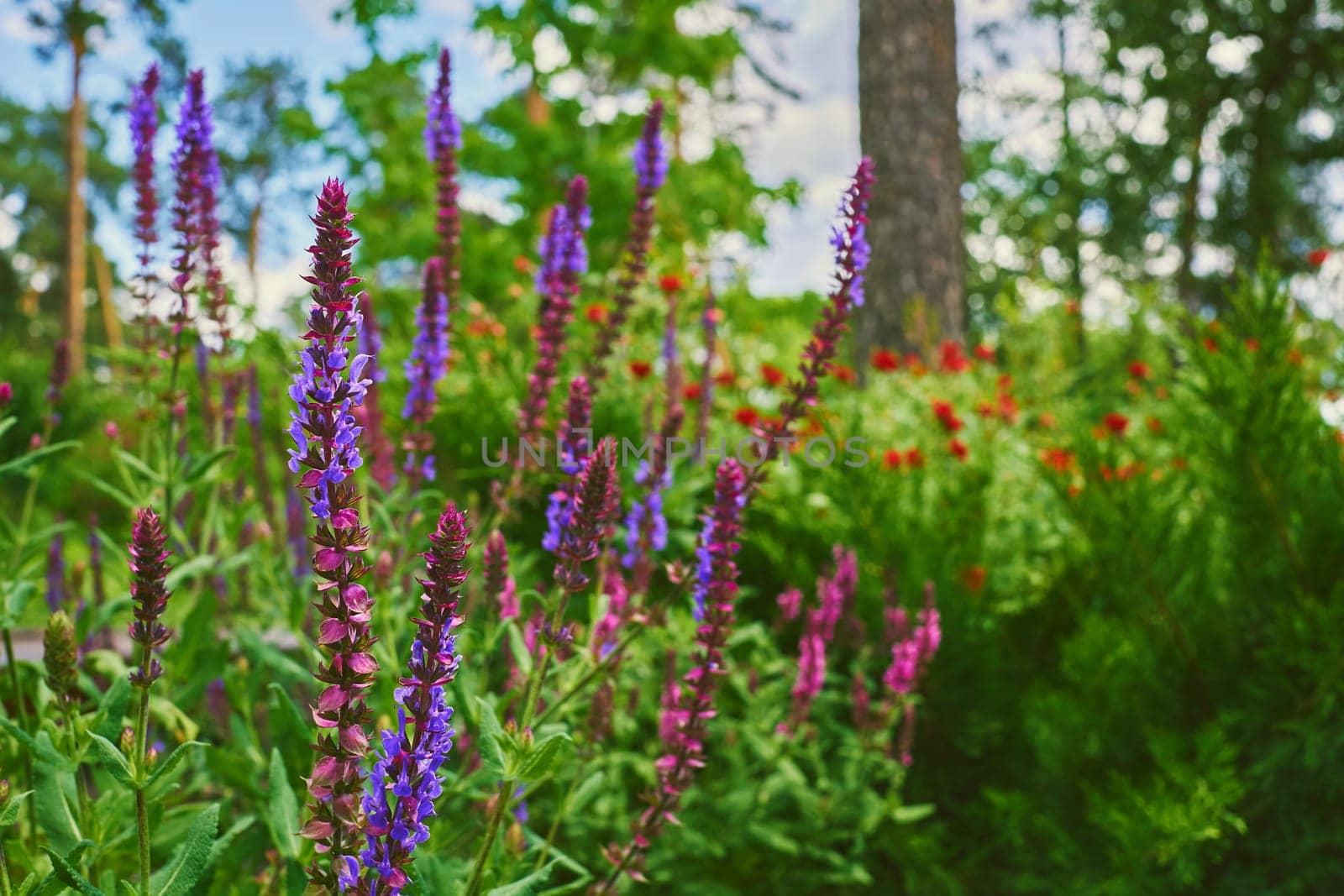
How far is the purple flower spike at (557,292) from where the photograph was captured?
242cm

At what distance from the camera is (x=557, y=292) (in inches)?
96.5

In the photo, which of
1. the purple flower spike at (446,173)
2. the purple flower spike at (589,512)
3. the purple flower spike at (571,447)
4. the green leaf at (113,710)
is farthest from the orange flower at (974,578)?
the green leaf at (113,710)

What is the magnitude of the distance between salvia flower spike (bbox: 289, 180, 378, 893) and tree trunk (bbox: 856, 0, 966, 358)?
21.3ft

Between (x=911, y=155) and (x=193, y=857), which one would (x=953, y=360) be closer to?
(x=911, y=155)

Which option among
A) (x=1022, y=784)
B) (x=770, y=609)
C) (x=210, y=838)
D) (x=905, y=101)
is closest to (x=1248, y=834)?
(x=1022, y=784)

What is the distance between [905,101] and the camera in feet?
23.6

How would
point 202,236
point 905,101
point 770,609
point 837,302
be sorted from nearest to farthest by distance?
1. point 837,302
2. point 202,236
3. point 770,609
4. point 905,101

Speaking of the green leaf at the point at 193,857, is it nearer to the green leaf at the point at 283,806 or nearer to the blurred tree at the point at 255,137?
the green leaf at the point at 283,806

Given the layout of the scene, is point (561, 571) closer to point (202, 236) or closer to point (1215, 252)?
point (202, 236)

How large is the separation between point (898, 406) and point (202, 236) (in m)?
4.04

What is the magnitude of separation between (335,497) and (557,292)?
152 centimetres

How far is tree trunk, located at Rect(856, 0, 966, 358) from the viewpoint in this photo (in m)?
7.19

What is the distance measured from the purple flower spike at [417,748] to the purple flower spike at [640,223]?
1.51 m

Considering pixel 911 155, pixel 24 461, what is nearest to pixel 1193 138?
pixel 911 155
